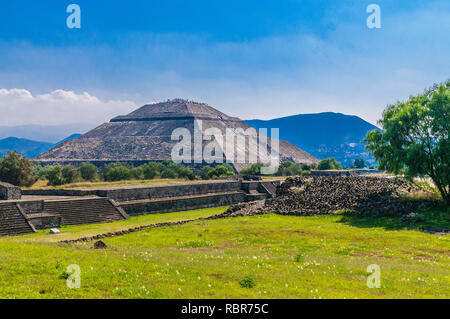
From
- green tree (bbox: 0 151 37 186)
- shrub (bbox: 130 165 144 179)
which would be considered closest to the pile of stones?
green tree (bbox: 0 151 37 186)

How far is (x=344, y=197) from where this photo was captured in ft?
106

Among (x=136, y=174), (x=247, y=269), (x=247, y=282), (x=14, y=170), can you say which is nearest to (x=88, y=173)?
(x=136, y=174)

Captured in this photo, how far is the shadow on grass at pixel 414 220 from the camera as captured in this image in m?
23.4

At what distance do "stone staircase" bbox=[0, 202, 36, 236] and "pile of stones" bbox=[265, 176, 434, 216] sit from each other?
17576 millimetres

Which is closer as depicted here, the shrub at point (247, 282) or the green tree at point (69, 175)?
the shrub at point (247, 282)

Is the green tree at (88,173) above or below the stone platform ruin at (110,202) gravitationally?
above

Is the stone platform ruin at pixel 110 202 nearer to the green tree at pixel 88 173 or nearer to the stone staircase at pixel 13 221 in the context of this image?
the stone staircase at pixel 13 221

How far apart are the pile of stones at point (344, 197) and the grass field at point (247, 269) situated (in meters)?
7.21

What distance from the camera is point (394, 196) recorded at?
98.9 ft

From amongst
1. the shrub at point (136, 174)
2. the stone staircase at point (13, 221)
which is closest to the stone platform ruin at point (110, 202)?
the stone staircase at point (13, 221)

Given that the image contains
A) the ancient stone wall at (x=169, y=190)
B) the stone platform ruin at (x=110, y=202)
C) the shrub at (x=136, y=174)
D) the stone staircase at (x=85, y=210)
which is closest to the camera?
the stone platform ruin at (x=110, y=202)

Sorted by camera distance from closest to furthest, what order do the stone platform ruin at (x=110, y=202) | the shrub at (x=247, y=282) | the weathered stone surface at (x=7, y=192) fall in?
1. the shrub at (x=247, y=282)
2. the stone platform ruin at (x=110, y=202)
3. the weathered stone surface at (x=7, y=192)

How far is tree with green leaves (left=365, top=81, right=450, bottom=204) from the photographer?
27641 millimetres
